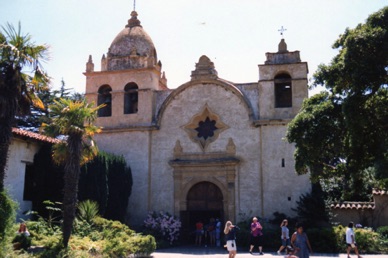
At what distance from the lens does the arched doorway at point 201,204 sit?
86.8 feet

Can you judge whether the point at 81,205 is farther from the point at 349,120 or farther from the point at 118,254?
the point at 349,120

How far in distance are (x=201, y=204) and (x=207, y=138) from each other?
3.65 m

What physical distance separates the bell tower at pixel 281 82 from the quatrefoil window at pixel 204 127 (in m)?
2.49

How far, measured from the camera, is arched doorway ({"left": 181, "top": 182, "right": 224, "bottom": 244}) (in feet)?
86.8

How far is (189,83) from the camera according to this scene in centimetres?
2792

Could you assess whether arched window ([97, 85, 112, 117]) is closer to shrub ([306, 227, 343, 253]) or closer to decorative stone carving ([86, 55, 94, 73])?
decorative stone carving ([86, 55, 94, 73])

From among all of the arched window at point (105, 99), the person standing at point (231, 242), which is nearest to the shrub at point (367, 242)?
the person standing at point (231, 242)

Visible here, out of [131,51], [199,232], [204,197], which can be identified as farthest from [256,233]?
[131,51]

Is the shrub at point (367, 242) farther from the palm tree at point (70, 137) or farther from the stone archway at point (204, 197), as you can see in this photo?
the palm tree at point (70, 137)

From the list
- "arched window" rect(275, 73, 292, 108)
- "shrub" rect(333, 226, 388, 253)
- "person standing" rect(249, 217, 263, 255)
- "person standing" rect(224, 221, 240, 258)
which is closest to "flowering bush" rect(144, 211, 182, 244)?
"person standing" rect(249, 217, 263, 255)

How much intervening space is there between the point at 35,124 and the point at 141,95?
40.7 feet

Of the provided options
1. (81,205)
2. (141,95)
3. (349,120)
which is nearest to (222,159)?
(141,95)

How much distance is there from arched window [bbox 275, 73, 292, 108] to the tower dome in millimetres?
7413

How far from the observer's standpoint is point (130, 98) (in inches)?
1174
